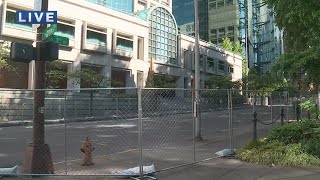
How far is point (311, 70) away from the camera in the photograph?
12070 millimetres

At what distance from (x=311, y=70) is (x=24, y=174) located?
827 cm

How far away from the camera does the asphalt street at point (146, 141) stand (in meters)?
10.7

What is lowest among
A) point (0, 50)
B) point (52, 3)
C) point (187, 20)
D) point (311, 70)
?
point (311, 70)

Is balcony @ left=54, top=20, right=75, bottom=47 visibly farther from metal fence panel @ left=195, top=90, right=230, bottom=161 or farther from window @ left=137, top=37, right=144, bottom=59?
metal fence panel @ left=195, top=90, right=230, bottom=161

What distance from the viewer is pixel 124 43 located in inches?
1870

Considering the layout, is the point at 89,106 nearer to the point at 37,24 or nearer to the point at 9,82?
the point at 9,82

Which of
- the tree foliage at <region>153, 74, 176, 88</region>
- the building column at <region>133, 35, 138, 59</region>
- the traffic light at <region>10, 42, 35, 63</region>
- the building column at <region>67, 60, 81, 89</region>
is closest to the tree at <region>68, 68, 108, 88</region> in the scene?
the building column at <region>67, 60, 81, 89</region>

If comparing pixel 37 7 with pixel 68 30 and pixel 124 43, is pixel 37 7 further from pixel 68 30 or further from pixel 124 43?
pixel 124 43

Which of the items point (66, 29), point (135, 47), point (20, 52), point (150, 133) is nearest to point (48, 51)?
point (20, 52)

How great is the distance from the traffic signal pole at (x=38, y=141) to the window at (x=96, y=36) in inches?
1332

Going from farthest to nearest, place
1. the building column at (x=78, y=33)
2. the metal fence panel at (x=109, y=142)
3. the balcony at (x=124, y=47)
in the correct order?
the balcony at (x=124, y=47), the building column at (x=78, y=33), the metal fence panel at (x=109, y=142)

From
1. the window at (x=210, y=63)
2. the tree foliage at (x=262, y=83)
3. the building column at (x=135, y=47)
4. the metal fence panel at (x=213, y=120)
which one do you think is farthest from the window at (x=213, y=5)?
the metal fence panel at (x=213, y=120)

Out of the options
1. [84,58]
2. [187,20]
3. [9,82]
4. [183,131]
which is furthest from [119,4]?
[183,131]

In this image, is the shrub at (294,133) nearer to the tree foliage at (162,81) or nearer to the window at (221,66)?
the tree foliage at (162,81)
